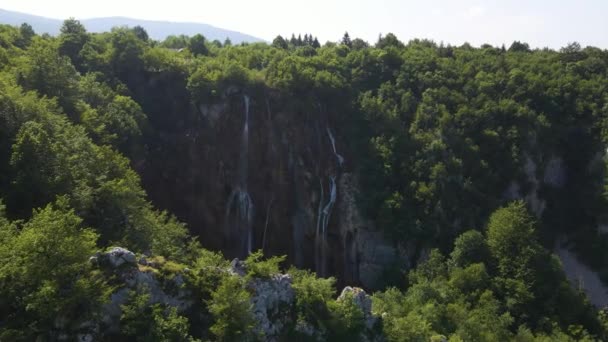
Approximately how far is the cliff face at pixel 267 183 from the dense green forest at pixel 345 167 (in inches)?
34.6

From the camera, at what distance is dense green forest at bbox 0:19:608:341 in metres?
23.1

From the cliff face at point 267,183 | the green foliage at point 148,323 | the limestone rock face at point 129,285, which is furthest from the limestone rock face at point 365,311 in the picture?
the cliff face at point 267,183

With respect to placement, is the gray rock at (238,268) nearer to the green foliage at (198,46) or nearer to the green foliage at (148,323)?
the green foliage at (148,323)

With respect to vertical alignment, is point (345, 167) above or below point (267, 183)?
above

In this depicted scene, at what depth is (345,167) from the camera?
54.3m

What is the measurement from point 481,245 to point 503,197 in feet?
41.1

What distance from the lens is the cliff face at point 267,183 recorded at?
51.7 m

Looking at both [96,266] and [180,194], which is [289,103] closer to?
[180,194]

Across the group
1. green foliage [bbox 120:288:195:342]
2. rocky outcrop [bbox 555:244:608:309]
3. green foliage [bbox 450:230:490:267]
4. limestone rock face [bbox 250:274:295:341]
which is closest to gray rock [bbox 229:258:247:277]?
limestone rock face [bbox 250:274:295:341]

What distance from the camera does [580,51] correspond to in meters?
72.3

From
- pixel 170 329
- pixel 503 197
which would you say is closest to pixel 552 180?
pixel 503 197

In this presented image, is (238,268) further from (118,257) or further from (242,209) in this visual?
(242,209)

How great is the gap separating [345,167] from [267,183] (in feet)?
28.9

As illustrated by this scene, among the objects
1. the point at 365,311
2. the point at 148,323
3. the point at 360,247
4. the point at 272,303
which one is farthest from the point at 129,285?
the point at 360,247
